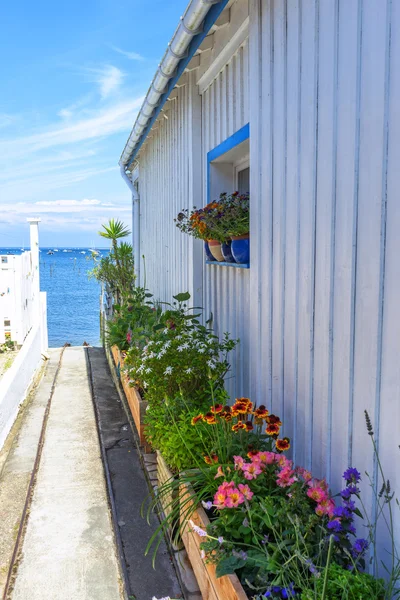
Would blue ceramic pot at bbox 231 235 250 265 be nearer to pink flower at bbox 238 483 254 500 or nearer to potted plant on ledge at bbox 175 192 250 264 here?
potted plant on ledge at bbox 175 192 250 264

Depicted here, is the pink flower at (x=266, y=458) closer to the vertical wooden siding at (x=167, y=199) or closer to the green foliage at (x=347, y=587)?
the green foliage at (x=347, y=587)

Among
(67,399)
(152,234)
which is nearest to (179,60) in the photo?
(152,234)

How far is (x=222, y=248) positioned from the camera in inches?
134

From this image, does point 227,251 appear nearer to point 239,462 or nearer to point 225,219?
point 225,219

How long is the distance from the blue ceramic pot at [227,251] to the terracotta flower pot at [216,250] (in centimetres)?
9

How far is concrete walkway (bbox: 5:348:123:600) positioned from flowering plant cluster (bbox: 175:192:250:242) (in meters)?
1.90

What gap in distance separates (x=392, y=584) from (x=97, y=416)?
13.6ft

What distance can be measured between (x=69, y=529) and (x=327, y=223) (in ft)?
7.62

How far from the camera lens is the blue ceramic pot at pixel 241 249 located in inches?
123

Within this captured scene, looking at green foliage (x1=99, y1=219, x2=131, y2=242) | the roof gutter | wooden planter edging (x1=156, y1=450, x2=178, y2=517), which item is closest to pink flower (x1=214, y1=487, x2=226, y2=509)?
wooden planter edging (x1=156, y1=450, x2=178, y2=517)

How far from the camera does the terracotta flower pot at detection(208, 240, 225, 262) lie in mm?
3500

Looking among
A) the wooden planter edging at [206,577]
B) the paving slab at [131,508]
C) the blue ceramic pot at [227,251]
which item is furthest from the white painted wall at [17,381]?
the wooden planter edging at [206,577]

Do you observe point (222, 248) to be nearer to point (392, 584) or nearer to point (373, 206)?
point (373, 206)

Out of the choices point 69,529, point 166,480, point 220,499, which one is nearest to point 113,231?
point 69,529
